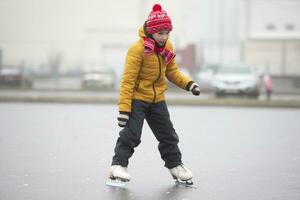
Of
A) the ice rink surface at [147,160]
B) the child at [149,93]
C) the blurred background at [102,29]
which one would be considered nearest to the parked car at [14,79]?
the blurred background at [102,29]

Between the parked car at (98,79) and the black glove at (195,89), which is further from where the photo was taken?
the parked car at (98,79)

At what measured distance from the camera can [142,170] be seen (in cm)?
870

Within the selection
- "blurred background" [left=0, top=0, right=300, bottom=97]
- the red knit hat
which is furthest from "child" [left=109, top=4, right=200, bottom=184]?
"blurred background" [left=0, top=0, right=300, bottom=97]

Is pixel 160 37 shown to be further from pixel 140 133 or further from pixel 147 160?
pixel 147 160

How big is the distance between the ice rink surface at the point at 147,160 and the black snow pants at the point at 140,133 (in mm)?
269

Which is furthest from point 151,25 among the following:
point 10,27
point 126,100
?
point 10,27

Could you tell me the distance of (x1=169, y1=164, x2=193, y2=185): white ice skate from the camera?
759cm

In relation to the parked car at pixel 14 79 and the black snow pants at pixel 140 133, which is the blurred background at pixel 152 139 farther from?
the black snow pants at pixel 140 133

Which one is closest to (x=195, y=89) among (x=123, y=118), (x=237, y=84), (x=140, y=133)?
(x=140, y=133)

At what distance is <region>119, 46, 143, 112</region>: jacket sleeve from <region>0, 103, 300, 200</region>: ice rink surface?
0.77 meters

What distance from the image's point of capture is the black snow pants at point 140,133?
24.6 feet

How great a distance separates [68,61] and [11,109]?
42.2 m

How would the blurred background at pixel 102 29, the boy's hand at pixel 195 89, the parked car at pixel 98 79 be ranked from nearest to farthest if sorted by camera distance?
the boy's hand at pixel 195 89, the parked car at pixel 98 79, the blurred background at pixel 102 29

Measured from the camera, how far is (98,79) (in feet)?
128
